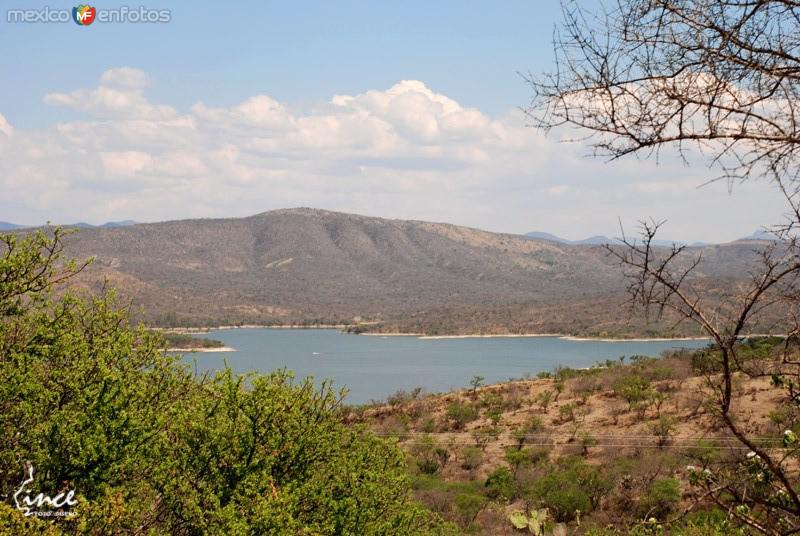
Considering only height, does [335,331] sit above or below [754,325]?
below

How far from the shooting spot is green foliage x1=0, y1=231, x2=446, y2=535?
10.4 metres

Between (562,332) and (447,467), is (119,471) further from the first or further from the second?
(562,332)

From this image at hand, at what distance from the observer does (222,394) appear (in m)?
12.7

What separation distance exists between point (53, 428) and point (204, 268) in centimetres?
18038

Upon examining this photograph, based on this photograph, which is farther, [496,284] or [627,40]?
[496,284]

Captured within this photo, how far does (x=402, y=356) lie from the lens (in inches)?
4112

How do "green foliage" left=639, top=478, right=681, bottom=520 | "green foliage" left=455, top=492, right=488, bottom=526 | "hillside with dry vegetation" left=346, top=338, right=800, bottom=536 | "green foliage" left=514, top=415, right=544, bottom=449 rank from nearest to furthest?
"green foliage" left=639, top=478, right=681, bottom=520 < "green foliage" left=455, top=492, right=488, bottom=526 < "hillside with dry vegetation" left=346, top=338, right=800, bottom=536 < "green foliage" left=514, top=415, right=544, bottom=449

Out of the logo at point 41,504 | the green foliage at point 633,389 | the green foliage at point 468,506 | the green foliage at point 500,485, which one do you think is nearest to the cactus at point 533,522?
the logo at point 41,504

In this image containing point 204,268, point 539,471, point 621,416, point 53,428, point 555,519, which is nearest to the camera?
point 53,428

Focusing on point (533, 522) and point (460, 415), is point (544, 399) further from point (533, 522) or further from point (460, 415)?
point (533, 522)

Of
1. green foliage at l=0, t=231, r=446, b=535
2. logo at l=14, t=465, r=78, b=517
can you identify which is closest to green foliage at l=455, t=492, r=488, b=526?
green foliage at l=0, t=231, r=446, b=535

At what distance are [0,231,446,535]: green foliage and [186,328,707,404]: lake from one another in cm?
4826

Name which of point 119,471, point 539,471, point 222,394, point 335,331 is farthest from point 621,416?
point 335,331

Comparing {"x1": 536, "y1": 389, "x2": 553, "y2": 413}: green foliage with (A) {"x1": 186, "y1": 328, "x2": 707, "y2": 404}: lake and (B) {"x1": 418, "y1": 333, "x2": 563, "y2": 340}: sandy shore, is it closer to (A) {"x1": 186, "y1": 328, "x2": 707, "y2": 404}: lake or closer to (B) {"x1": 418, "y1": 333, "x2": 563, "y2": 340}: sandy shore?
(A) {"x1": 186, "y1": 328, "x2": 707, "y2": 404}: lake
